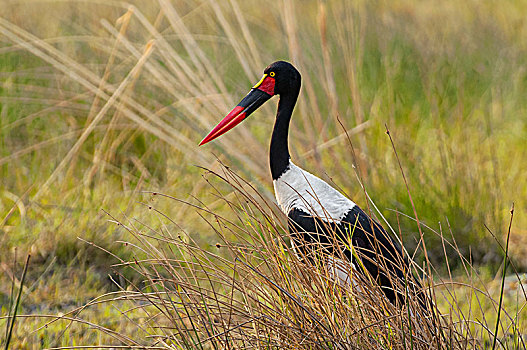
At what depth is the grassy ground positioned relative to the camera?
418cm

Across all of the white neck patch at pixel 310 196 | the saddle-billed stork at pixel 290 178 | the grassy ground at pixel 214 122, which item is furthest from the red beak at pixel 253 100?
the grassy ground at pixel 214 122

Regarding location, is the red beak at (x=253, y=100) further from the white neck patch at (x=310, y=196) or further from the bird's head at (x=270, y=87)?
the white neck patch at (x=310, y=196)

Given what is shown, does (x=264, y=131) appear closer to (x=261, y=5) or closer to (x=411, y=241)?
(x=411, y=241)

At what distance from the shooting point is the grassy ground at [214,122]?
4.18 meters

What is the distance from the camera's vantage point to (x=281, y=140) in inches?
140

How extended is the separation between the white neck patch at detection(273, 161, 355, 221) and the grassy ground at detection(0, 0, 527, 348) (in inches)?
24.2

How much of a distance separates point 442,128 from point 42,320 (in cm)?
273

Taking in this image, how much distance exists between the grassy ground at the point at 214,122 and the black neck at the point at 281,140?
20.4 inches

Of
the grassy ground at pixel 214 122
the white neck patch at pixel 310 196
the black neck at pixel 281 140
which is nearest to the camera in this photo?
the white neck patch at pixel 310 196

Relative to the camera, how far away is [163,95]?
216 inches

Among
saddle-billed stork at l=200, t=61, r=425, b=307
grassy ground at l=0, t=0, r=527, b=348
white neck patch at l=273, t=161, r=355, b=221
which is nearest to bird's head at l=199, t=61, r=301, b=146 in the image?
saddle-billed stork at l=200, t=61, r=425, b=307

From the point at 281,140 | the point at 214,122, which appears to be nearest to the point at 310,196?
the point at 281,140

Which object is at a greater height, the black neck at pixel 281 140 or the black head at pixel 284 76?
the black head at pixel 284 76

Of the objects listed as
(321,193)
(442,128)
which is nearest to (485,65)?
(442,128)
